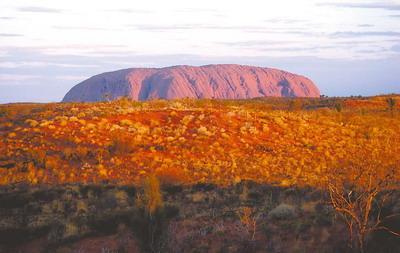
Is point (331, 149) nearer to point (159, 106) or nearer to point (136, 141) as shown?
point (136, 141)

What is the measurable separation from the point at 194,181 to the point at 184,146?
17.5ft

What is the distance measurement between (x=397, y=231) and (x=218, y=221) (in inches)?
181

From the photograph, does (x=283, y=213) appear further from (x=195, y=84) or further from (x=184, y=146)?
(x=195, y=84)

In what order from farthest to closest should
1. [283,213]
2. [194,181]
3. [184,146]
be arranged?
[184,146]
[194,181]
[283,213]

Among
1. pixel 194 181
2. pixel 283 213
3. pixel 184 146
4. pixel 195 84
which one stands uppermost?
pixel 195 84

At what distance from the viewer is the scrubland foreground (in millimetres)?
12008

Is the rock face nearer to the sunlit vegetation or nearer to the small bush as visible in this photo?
the sunlit vegetation

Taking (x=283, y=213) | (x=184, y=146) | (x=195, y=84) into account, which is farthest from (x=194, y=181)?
(x=195, y=84)

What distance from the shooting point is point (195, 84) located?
116 meters

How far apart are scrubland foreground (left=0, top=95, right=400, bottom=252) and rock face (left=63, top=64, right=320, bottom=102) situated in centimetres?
7275

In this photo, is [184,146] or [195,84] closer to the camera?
[184,146]

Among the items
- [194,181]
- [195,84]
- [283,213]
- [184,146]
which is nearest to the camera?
[283,213]

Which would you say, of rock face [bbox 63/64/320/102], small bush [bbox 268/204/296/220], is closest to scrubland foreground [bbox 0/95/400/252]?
small bush [bbox 268/204/296/220]

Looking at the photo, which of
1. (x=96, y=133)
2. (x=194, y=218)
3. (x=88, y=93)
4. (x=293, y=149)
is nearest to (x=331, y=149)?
(x=293, y=149)
